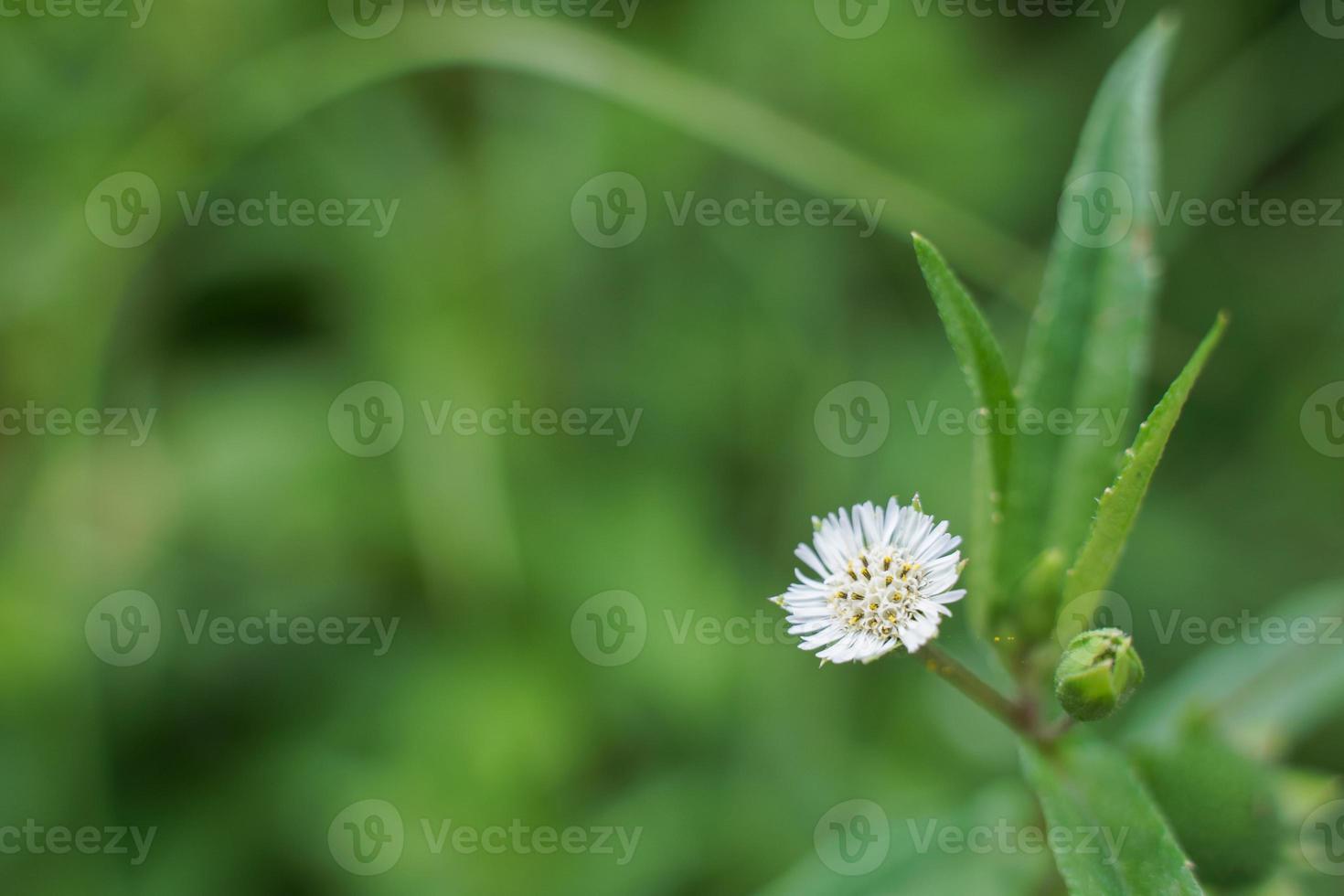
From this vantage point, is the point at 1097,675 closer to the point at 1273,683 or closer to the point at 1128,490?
the point at 1128,490

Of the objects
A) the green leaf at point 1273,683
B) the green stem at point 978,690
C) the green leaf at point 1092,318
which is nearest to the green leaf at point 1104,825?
the green stem at point 978,690

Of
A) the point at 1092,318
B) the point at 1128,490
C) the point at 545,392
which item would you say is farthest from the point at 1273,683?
the point at 545,392

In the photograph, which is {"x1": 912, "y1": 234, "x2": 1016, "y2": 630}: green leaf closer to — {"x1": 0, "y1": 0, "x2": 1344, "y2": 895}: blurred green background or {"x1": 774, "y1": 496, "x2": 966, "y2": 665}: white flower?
{"x1": 774, "y1": 496, "x2": 966, "y2": 665}: white flower

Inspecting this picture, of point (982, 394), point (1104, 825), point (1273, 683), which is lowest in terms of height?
point (1104, 825)

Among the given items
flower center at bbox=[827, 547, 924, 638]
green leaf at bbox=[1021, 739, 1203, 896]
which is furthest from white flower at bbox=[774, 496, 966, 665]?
green leaf at bbox=[1021, 739, 1203, 896]

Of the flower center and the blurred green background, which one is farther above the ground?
the blurred green background

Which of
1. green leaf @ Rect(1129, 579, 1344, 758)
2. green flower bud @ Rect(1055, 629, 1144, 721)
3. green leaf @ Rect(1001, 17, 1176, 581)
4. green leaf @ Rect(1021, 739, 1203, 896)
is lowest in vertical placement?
green leaf @ Rect(1021, 739, 1203, 896)
